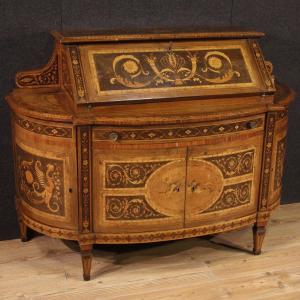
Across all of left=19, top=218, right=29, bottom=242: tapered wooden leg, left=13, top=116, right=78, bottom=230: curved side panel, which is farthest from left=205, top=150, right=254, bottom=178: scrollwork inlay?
left=19, top=218, right=29, bottom=242: tapered wooden leg

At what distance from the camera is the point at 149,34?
272 centimetres

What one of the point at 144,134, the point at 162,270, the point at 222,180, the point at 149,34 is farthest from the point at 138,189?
the point at 149,34

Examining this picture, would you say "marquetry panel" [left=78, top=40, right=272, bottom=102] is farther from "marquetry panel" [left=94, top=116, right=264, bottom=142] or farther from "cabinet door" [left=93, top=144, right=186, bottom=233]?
"cabinet door" [left=93, top=144, right=186, bottom=233]

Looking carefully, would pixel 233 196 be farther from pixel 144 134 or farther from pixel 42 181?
pixel 42 181

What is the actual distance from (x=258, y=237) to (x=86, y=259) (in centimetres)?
94

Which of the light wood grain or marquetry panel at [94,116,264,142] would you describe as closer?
marquetry panel at [94,116,264,142]

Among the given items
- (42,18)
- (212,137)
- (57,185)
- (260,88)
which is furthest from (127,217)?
(42,18)

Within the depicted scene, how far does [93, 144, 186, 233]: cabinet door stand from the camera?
262 centimetres

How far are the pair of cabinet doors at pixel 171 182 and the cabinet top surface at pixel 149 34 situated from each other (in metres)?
0.50

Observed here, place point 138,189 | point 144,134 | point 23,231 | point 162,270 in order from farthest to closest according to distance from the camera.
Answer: point 23,231, point 162,270, point 138,189, point 144,134

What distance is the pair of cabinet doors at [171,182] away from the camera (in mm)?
2631

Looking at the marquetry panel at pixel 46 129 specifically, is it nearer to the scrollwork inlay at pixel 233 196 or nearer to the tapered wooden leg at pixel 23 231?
the tapered wooden leg at pixel 23 231

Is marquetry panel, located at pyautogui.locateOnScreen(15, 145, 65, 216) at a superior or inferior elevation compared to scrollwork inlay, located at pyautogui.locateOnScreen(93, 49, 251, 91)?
inferior

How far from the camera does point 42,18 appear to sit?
292cm
